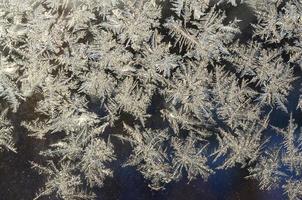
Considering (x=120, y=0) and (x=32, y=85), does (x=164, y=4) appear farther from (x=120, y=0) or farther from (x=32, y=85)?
(x=32, y=85)

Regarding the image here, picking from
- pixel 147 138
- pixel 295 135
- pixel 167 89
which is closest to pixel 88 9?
pixel 167 89

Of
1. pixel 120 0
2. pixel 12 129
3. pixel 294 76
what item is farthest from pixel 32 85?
pixel 294 76

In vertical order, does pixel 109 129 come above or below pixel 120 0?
below

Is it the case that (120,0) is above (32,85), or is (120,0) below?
above

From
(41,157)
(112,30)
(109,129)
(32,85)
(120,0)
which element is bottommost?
(41,157)

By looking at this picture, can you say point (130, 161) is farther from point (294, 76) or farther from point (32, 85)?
point (294, 76)

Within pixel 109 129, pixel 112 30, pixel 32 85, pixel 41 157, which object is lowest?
pixel 41 157
